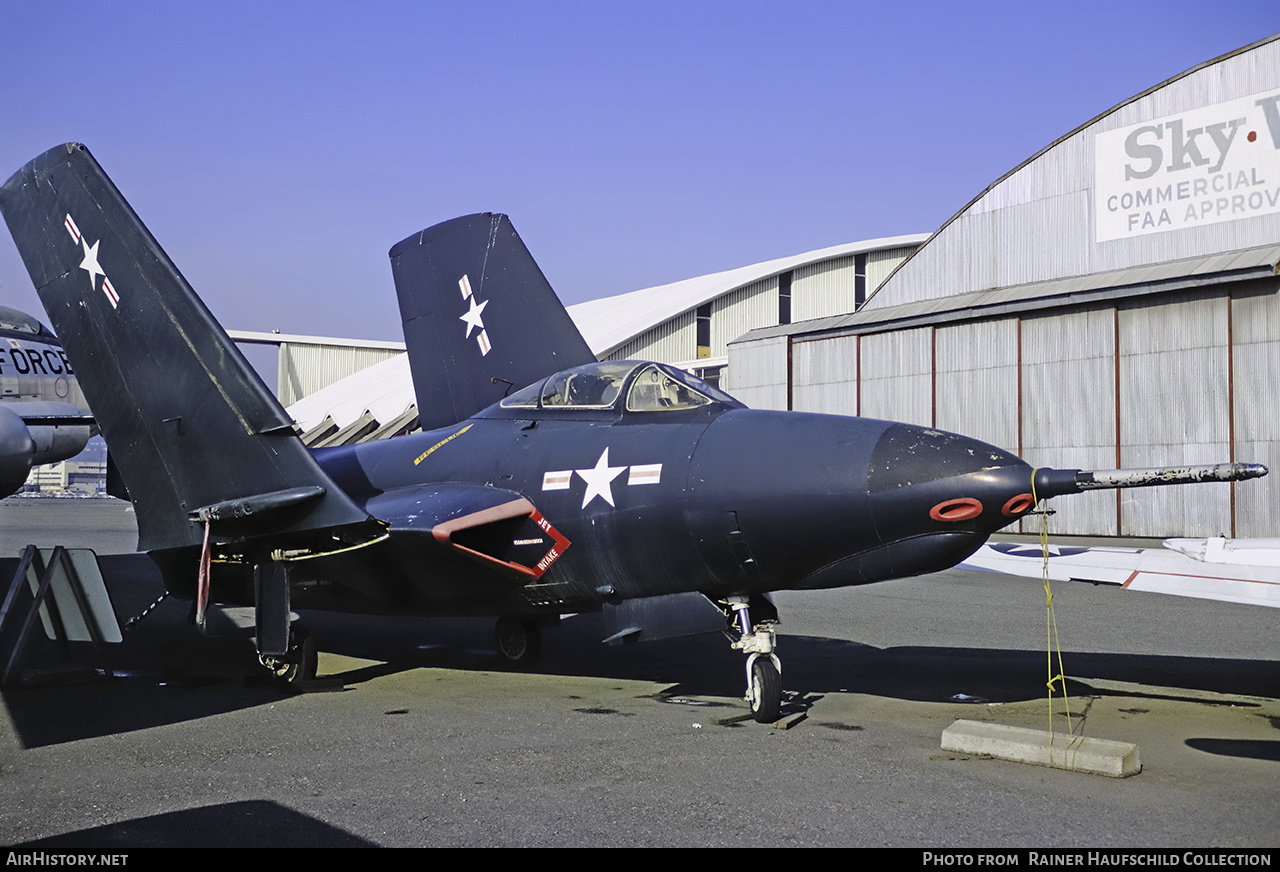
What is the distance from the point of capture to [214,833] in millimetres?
4918

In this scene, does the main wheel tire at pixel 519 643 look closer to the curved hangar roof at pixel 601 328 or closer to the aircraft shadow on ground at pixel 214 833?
the aircraft shadow on ground at pixel 214 833

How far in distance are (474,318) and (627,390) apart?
4968 millimetres

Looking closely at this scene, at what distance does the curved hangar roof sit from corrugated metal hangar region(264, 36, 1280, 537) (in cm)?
1596

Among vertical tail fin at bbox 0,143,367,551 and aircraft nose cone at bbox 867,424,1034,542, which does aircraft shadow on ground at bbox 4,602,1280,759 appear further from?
aircraft nose cone at bbox 867,424,1034,542

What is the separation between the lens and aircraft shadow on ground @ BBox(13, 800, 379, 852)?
471cm

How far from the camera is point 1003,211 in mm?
28047

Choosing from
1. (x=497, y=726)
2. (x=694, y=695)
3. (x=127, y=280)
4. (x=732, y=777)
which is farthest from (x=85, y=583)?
(x=732, y=777)

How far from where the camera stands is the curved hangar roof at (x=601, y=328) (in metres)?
47.8

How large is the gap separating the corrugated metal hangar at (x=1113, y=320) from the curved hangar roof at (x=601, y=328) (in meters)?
16.0

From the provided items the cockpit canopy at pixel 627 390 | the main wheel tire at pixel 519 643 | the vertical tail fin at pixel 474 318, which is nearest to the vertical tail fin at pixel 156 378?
the cockpit canopy at pixel 627 390

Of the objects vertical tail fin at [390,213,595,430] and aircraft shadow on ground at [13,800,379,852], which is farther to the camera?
vertical tail fin at [390,213,595,430]

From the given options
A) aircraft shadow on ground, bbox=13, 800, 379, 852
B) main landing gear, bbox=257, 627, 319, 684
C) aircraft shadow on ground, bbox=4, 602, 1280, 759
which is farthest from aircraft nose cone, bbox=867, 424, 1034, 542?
main landing gear, bbox=257, 627, 319, 684

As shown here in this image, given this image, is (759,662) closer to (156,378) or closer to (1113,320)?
(156,378)

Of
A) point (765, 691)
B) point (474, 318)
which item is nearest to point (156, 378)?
point (474, 318)
